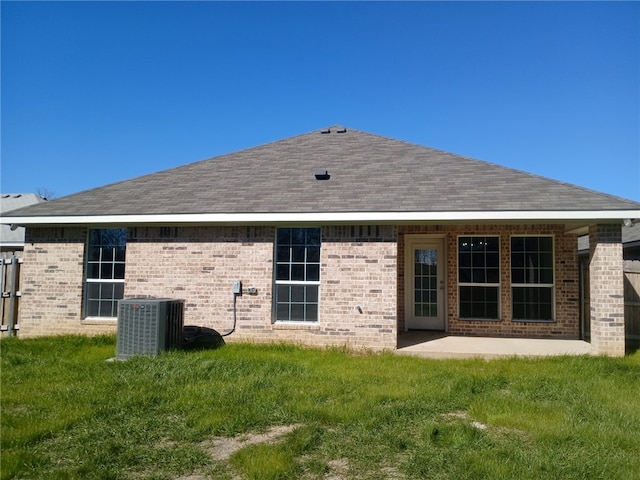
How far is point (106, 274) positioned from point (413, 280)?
733 centimetres

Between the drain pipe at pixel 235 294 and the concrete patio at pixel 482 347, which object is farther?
the drain pipe at pixel 235 294

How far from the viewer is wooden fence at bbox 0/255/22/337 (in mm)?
9734

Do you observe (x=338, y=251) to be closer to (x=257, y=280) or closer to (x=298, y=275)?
(x=298, y=275)

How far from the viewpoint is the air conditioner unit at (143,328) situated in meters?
7.46

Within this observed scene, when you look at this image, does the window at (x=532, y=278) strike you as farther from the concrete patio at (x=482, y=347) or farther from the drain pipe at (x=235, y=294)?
the drain pipe at (x=235, y=294)

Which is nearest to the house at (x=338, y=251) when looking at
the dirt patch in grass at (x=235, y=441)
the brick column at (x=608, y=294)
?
the brick column at (x=608, y=294)

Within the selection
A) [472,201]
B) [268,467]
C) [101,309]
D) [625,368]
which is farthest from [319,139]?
[268,467]

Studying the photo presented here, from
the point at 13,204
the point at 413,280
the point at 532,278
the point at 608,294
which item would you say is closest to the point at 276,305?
the point at 413,280

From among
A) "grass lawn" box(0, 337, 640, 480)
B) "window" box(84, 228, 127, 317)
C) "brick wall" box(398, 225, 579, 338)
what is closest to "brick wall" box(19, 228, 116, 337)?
"window" box(84, 228, 127, 317)

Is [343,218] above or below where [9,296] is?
above

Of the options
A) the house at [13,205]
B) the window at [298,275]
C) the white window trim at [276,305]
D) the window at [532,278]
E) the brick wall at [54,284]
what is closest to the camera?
the white window trim at [276,305]

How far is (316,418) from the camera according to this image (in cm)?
479

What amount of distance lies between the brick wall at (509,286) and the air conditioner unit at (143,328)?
241 inches

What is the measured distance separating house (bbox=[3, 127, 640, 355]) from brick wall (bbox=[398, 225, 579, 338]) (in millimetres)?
31
